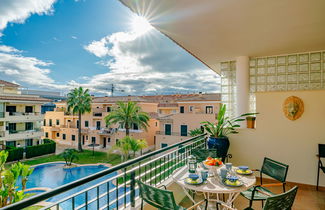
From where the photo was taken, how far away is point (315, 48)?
388 centimetres

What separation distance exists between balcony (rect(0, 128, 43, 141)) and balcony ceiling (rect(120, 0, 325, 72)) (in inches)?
775

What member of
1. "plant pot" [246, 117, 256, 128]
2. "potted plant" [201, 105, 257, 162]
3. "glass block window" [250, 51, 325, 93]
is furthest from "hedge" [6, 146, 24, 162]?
"glass block window" [250, 51, 325, 93]

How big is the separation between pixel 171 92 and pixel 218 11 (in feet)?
82.6

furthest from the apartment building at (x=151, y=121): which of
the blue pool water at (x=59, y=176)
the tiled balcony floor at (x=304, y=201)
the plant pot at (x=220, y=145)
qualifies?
the tiled balcony floor at (x=304, y=201)

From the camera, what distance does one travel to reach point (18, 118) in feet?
58.3

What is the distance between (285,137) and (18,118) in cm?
2126

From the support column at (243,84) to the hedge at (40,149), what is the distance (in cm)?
1923

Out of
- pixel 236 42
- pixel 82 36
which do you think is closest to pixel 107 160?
pixel 236 42

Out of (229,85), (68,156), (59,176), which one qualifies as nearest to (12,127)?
(68,156)

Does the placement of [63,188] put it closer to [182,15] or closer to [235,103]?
[182,15]

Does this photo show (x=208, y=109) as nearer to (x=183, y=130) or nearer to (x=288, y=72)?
(x=183, y=130)

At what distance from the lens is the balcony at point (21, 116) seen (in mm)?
16797

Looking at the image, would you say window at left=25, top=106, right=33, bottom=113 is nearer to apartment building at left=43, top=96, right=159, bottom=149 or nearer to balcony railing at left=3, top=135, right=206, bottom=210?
apartment building at left=43, top=96, right=159, bottom=149

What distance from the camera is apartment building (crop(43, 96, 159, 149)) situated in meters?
21.9
